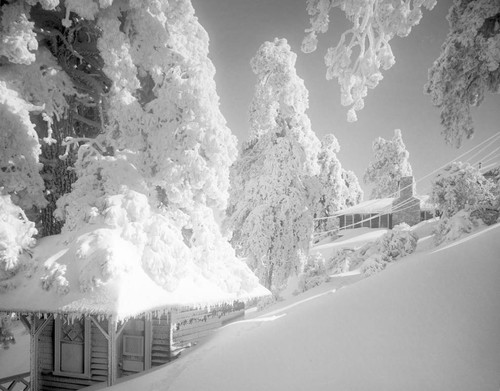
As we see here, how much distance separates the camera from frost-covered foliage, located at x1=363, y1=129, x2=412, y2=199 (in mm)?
44219

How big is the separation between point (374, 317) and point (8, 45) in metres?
11.7

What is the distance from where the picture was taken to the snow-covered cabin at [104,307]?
8.61m

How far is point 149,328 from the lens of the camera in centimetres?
1079

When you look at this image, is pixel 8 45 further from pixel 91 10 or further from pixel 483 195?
pixel 483 195

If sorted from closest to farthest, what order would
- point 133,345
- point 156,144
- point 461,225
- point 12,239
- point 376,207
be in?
point 12,239, point 156,144, point 133,345, point 461,225, point 376,207

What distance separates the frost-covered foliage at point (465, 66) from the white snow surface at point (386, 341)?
325 centimetres

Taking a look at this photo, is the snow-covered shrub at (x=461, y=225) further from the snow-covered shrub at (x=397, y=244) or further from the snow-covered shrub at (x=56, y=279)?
the snow-covered shrub at (x=56, y=279)

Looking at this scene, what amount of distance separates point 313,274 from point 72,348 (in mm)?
12963

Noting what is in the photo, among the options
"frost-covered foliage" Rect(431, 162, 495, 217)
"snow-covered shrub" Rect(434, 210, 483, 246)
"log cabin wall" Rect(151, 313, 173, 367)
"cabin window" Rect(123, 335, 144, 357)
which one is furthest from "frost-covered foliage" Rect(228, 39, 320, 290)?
"cabin window" Rect(123, 335, 144, 357)

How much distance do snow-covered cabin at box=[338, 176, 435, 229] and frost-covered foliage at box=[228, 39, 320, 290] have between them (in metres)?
13.1

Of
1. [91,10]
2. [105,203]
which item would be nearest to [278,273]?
[105,203]

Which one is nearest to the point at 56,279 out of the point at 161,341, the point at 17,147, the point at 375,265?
the point at 161,341

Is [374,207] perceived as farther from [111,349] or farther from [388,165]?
[111,349]

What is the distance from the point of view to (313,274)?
19.9 m
